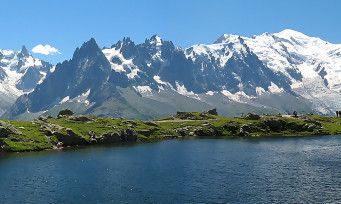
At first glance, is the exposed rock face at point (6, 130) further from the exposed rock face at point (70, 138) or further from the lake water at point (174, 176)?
the lake water at point (174, 176)

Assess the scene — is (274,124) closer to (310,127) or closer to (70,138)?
(310,127)

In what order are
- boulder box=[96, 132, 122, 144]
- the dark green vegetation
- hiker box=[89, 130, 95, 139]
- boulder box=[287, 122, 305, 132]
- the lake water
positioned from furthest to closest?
1. boulder box=[287, 122, 305, 132]
2. boulder box=[96, 132, 122, 144]
3. hiker box=[89, 130, 95, 139]
4. the dark green vegetation
5. the lake water

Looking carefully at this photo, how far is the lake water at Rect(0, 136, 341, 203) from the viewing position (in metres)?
66.1

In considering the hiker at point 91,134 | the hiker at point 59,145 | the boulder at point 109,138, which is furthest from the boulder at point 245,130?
the hiker at point 59,145

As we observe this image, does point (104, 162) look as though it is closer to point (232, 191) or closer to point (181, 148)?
point (181, 148)

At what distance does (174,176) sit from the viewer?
82.7 m

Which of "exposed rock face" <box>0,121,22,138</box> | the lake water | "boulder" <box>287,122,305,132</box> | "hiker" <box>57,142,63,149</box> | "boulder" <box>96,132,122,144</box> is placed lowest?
the lake water

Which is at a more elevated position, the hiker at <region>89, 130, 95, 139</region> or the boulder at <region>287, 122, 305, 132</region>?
the boulder at <region>287, 122, 305, 132</region>

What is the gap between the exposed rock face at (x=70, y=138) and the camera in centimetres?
14188

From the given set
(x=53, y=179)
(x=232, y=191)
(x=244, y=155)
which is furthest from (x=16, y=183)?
(x=244, y=155)

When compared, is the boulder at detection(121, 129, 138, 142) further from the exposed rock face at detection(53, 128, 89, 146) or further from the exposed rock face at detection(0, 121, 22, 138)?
the exposed rock face at detection(0, 121, 22, 138)

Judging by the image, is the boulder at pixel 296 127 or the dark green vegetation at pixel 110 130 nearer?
the dark green vegetation at pixel 110 130

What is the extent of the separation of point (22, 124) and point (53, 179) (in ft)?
260

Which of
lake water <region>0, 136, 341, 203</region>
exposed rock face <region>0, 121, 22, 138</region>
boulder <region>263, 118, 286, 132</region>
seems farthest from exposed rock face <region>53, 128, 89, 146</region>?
boulder <region>263, 118, 286, 132</region>
